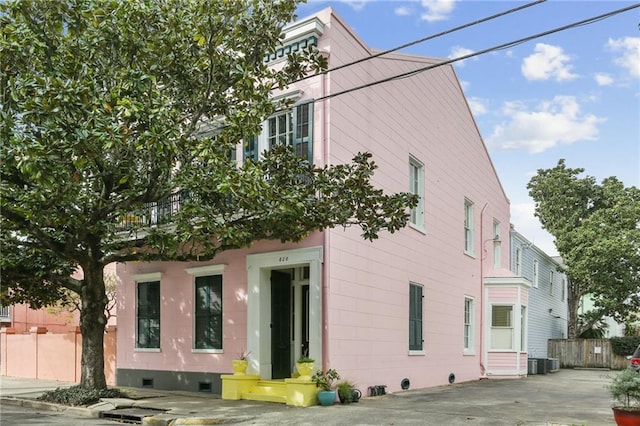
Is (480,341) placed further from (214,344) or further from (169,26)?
(169,26)

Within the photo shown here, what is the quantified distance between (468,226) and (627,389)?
13.0m

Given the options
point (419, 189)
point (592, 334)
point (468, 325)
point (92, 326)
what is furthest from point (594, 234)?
point (92, 326)

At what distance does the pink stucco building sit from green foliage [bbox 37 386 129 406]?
2217 mm

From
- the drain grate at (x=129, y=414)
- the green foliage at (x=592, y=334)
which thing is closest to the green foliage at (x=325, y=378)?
the drain grate at (x=129, y=414)

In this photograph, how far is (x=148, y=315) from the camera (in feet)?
57.1

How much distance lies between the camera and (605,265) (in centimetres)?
3234

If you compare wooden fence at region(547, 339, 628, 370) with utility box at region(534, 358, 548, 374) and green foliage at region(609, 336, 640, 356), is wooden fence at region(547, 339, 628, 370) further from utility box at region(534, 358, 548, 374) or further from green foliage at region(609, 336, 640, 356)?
utility box at region(534, 358, 548, 374)

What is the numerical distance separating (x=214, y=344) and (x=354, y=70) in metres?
7.14

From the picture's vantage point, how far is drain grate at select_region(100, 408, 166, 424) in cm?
1202

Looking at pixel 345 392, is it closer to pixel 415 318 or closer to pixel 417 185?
pixel 415 318

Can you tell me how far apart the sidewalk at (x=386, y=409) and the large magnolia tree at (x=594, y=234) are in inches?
648

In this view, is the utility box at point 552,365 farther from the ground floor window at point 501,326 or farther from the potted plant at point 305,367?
the potted plant at point 305,367

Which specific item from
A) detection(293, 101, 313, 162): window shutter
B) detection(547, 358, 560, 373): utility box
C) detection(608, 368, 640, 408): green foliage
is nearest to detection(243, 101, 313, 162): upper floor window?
detection(293, 101, 313, 162): window shutter

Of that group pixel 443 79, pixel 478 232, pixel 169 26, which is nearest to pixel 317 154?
pixel 169 26
